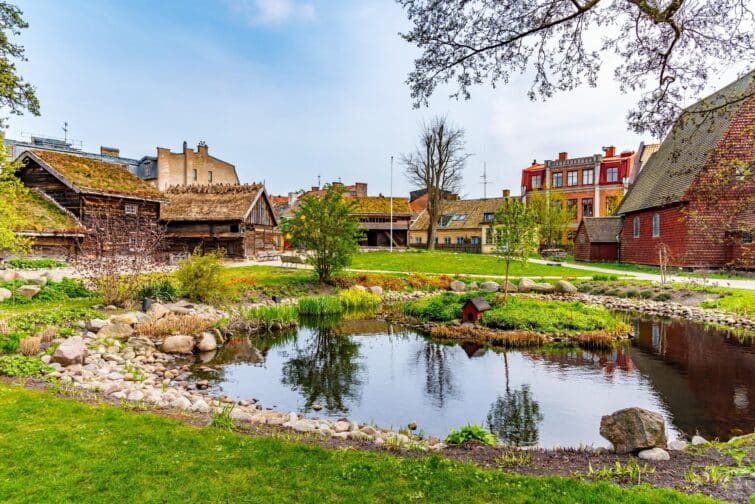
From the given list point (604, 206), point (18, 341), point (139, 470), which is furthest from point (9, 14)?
point (604, 206)

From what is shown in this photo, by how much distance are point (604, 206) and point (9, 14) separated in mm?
51598

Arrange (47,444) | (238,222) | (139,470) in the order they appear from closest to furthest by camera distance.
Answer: (139,470), (47,444), (238,222)

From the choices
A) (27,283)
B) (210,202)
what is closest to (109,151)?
(210,202)

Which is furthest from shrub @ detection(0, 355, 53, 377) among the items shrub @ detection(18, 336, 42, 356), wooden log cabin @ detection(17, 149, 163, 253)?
wooden log cabin @ detection(17, 149, 163, 253)

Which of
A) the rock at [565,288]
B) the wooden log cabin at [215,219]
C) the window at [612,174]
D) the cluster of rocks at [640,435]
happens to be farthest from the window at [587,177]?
the cluster of rocks at [640,435]

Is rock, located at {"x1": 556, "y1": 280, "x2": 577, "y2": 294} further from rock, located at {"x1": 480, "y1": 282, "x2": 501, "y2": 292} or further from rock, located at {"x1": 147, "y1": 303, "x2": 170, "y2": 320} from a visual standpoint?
rock, located at {"x1": 147, "y1": 303, "x2": 170, "y2": 320}

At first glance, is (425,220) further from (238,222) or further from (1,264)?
(1,264)

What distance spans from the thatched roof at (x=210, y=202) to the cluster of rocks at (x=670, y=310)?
2368cm

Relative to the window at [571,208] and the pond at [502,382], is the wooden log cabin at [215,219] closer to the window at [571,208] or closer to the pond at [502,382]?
the pond at [502,382]

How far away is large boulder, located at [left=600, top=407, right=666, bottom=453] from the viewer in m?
5.11

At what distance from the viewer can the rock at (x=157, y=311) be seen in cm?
1260

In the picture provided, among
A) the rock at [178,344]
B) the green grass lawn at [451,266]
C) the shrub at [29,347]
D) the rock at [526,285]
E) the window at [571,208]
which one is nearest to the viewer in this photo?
the shrub at [29,347]

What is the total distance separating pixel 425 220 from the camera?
56344 millimetres

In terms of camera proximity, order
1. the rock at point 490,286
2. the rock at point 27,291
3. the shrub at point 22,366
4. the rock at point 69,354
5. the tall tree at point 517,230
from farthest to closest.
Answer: the rock at point 490,286 → the tall tree at point 517,230 → the rock at point 27,291 → the rock at point 69,354 → the shrub at point 22,366
